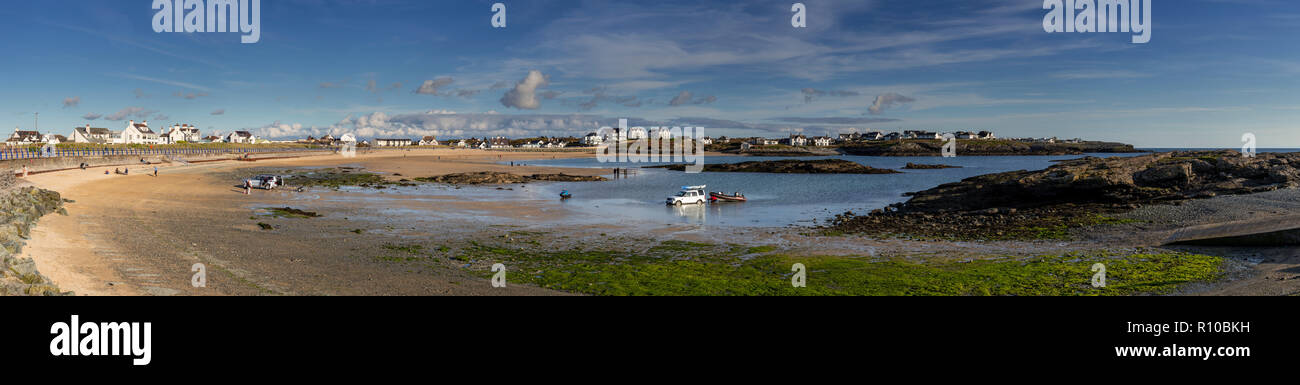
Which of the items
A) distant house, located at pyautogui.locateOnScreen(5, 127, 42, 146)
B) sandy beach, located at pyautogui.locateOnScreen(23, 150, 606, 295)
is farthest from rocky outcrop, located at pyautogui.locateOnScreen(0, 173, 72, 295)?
distant house, located at pyautogui.locateOnScreen(5, 127, 42, 146)

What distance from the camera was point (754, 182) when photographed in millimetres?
75438

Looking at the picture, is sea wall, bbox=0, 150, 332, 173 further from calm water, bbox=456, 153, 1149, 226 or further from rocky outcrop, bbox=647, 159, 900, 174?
rocky outcrop, bbox=647, 159, 900, 174

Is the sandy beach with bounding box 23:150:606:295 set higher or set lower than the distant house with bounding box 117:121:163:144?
lower

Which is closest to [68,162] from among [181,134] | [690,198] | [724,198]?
[690,198]

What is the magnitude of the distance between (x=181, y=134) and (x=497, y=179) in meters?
165

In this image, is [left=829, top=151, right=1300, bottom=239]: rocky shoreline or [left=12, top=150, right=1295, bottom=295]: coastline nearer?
[left=12, top=150, right=1295, bottom=295]: coastline

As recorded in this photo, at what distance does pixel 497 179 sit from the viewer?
228 ft

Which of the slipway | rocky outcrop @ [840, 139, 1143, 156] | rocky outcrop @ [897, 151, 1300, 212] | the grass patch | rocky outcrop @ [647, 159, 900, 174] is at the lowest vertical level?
the grass patch

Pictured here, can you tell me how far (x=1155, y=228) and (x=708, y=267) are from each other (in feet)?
64.8

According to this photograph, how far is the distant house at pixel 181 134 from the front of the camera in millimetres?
180188

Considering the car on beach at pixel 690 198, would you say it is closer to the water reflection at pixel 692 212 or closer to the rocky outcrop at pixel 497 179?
the water reflection at pixel 692 212

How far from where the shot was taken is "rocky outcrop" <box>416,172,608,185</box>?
6713 centimetres
